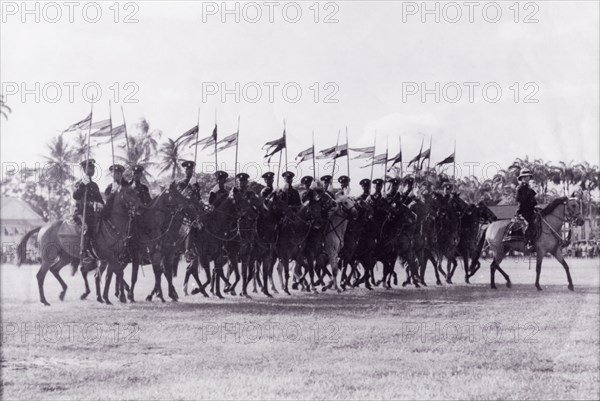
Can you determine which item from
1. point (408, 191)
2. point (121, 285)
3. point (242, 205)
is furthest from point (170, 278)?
point (408, 191)

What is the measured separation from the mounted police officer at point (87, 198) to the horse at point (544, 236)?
5.10 metres

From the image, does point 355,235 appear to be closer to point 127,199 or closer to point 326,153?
point 326,153

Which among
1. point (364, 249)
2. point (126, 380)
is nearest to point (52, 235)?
point (126, 380)

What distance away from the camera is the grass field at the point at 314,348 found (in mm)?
8180

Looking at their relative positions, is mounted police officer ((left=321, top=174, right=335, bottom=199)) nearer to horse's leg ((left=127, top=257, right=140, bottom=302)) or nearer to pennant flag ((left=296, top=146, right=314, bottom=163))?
pennant flag ((left=296, top=146, right=314, bottom=163))

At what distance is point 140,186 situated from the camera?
12.1 meters

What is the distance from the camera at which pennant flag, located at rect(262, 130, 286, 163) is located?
1095cm

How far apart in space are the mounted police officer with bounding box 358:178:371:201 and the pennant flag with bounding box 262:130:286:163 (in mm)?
3609

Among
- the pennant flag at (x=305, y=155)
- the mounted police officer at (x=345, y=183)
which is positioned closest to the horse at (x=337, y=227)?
the mounted police officer at (x=345, y=183)

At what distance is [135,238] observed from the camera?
41.3ft

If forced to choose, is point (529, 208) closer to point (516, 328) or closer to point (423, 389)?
point (516, 328)

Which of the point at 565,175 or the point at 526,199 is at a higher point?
the point at 565,175

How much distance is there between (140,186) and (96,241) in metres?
1.29

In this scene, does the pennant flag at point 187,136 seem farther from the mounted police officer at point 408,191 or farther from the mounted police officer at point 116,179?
the mounted police officer at point 408,191
